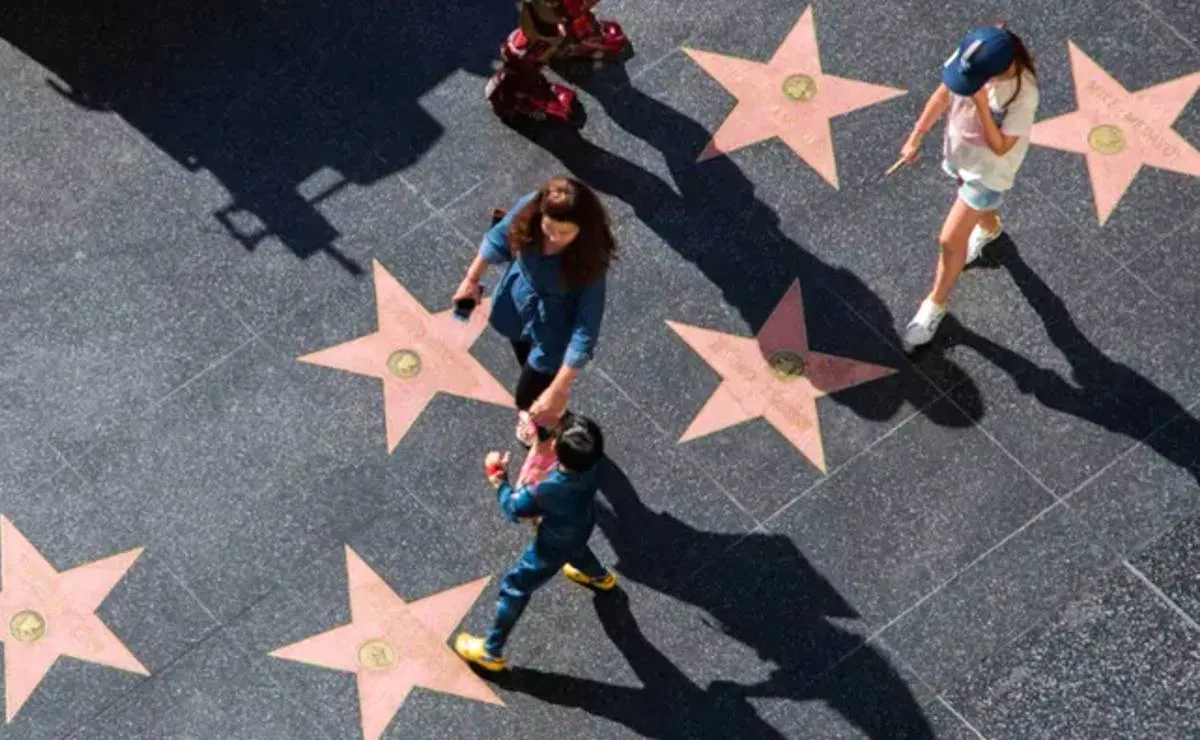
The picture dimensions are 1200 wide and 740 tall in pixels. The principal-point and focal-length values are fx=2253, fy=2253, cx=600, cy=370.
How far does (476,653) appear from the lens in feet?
31.9

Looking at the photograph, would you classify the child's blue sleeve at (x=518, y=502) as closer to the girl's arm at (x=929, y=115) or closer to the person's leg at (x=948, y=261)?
the person's leg at (x=948, y=261)

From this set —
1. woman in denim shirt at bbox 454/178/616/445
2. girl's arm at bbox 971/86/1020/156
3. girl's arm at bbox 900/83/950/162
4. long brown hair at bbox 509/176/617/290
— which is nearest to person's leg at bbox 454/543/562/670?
woman in denim shirt at bbox 454/178/616/445

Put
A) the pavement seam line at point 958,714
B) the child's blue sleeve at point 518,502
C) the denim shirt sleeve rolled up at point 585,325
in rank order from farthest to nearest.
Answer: the pavement seam line at point 958,714
the denim shirt sleeve rolled up at point 585,325
the child's blue sleeve at point 518,502

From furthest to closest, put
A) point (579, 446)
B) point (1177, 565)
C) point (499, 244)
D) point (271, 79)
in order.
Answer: point (271, 79) < point (1177, 565) < point (499, 244) < point (579, 446)

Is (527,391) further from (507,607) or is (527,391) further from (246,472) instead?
(246,472)

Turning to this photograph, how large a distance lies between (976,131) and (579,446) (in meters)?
2.41

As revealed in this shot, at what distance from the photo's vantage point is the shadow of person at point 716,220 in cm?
1062

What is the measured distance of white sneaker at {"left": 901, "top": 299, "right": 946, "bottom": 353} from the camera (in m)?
10.5

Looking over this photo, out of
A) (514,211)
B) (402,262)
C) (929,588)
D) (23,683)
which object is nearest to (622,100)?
(402,262)

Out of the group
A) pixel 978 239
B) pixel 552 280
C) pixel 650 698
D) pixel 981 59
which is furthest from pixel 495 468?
pixel 978 239

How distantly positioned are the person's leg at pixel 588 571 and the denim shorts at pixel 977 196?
2.30 metres

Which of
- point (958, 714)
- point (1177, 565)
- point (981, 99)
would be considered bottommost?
point (958, 714)

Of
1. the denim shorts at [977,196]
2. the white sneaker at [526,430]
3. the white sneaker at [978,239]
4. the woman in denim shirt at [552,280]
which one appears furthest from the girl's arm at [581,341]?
the white sneaker at [978,239]

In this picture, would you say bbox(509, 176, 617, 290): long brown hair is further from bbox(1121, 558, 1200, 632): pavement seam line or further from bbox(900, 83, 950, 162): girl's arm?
bbox(1121, 558, 1200, 632): pavement seam line
